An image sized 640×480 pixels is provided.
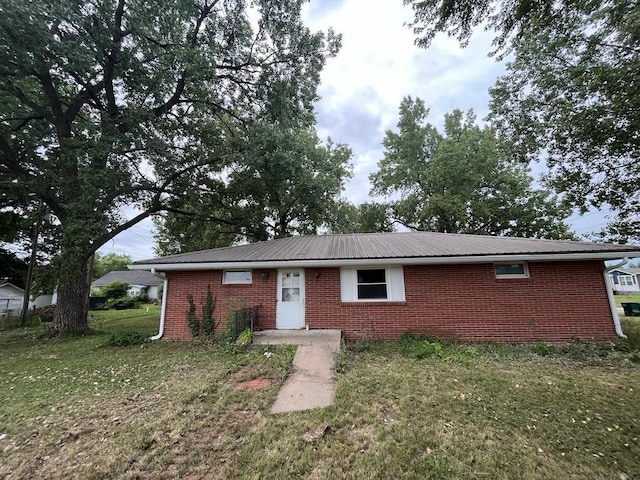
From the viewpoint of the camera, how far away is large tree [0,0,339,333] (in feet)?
26.5

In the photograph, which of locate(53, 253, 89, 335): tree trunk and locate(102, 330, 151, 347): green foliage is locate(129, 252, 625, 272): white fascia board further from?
locate(53, 253, 89, 335): tree trunk

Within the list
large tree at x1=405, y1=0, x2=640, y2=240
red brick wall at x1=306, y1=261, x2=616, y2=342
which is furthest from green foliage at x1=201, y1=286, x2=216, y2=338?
large tree at x1=405, y1=0, x2=640, y2=240

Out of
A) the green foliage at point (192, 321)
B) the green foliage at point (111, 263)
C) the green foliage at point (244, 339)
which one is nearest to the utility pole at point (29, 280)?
the green foliage at point (192, 321)

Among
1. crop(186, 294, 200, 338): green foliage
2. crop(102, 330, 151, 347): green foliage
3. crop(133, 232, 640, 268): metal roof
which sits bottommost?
crop(102, 330, 151, 347): green foliage

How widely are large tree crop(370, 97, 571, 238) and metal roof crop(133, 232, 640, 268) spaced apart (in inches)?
490

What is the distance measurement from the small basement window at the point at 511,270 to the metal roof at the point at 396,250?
50cm

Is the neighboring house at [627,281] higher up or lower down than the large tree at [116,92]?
lower down

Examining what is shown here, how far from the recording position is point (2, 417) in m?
3.87

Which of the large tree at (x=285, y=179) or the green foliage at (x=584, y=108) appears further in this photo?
the large tree at (x=285, y=179)

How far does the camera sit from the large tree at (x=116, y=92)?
8.07m

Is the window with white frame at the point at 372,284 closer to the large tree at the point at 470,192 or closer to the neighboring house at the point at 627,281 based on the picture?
the large tree at the point at 470,192

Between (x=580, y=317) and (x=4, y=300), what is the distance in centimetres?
3309

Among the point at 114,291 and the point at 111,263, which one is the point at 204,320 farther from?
the point at 111,263

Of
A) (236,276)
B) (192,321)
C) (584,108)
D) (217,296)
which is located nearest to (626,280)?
(584,108)
